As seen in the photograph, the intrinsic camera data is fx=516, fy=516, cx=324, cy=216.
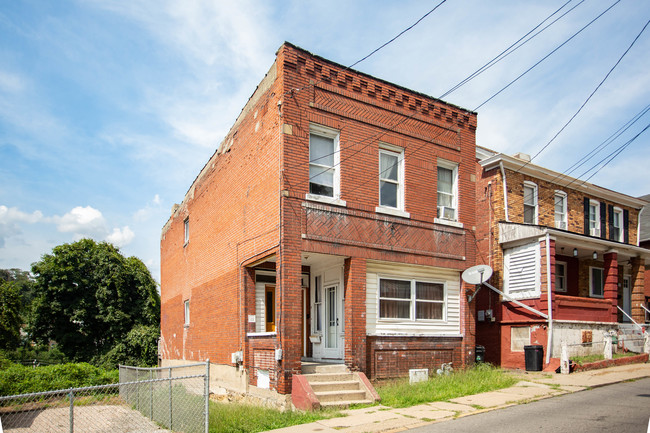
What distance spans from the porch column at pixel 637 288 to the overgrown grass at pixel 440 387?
34.7ft

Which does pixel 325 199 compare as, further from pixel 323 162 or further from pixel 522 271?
pixel 522 271

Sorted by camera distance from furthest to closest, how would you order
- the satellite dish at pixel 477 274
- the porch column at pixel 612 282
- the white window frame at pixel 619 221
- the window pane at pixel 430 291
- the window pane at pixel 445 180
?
the white window frame at pixel 619 221 < the porch column at pixel 612 282 < the window pane at pixel 445 180 < the window pane at pixel 430 291 < the satellite dish at pixel 477 274

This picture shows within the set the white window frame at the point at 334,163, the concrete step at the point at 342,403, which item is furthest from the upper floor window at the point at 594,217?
the concrete step at the point at 342,403

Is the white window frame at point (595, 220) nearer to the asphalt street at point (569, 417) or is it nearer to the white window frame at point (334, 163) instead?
the asphalt street at point (569, 417)

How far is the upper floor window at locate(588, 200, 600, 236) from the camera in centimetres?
2303

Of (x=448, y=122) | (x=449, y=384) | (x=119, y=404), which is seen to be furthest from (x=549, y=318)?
(x=119, y=404)

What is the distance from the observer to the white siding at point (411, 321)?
13.5 meters

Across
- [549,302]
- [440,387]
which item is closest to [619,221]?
[549,302]

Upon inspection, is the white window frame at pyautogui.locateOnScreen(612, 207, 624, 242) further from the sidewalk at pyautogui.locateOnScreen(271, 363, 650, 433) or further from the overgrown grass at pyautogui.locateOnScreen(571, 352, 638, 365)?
the sidewalk at pyautogui.locateOnScreen(271, 363, 650, 433)

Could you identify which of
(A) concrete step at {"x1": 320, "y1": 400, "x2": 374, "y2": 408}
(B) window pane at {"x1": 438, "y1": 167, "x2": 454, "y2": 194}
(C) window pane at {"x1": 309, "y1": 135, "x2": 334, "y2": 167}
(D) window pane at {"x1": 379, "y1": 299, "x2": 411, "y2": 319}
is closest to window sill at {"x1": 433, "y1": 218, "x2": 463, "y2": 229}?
(B) window pane at {"x1": 438, "y1": 167, "x2": 454, "y2": 194}

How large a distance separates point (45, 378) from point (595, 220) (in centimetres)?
2415

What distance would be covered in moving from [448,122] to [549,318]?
22.6ft

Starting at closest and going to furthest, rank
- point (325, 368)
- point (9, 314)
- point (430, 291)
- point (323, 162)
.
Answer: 1. point (325, 368)
2. point (323, 162)
3. point (430, 291)
4. point (9, 314)

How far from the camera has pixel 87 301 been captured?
3934 centimetres
